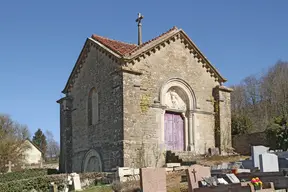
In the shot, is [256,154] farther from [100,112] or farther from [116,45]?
[116,45]

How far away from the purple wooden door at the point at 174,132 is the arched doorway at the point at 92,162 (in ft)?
13.6

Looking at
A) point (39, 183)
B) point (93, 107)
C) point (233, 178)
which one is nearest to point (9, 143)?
point (93, 107)

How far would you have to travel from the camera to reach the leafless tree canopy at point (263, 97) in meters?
43.9

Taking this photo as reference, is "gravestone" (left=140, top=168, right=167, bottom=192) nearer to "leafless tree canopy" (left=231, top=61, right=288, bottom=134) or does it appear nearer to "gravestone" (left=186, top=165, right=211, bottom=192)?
"gravestone" (left=186, top=165, right=211, bottom=192)

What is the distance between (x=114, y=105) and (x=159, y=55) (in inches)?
162

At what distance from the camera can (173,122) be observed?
1000 inches

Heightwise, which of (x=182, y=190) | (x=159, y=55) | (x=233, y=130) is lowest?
(x=182, y=190)

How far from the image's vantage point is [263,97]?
50156 mm

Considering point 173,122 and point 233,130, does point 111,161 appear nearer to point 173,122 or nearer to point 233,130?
point 173,122

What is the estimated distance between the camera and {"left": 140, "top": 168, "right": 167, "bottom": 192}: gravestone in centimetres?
1439

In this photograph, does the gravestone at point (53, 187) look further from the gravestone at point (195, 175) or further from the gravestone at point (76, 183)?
the gravestone at point (195, 175)

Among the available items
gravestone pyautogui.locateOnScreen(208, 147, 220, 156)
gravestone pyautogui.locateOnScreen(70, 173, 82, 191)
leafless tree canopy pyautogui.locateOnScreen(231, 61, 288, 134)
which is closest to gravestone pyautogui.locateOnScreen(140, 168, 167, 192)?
gravestone pyautogui.locateOnScreen(70, 173, 82, 191)

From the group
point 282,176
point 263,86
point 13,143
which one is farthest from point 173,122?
point 13,143

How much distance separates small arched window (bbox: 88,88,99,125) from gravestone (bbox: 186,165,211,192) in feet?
40.3
